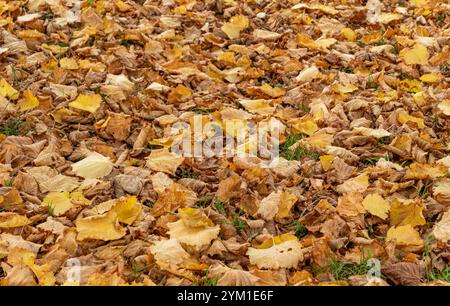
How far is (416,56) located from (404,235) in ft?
5.76

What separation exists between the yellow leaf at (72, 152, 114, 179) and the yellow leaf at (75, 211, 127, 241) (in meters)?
0.34

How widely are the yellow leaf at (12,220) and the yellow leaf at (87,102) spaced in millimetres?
852

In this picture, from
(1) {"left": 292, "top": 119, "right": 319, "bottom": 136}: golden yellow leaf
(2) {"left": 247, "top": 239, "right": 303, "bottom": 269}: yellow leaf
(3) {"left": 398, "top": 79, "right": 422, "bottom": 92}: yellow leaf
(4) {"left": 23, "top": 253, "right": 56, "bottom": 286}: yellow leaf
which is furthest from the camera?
(3) {"left": 398, "top": 79, "right": 422, "bottom": 92}: yellow leaf

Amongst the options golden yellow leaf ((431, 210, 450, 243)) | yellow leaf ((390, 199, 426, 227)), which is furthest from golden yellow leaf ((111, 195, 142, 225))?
golden yellow leaf ((431, 210, 450, 243))

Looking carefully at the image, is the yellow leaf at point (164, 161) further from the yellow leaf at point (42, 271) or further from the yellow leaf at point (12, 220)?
the yellow leaf at point (42, 271)

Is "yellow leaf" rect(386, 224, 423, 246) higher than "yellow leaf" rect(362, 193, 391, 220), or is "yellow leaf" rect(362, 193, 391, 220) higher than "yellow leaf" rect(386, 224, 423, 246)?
"yellow leaf" rect(362, 193, 391, 220)

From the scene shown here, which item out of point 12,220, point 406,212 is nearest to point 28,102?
point 12,220

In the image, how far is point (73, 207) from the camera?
8.46 ft

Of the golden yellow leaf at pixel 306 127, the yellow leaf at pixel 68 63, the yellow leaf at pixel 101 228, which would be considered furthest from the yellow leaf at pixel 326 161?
the yellow leaf at pixel 68 63

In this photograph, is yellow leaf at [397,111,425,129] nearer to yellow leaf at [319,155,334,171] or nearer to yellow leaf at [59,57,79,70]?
yellow leaf at [319,155,334,171]

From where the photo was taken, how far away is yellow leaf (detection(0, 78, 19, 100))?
327cm

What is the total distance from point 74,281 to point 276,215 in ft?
2.88

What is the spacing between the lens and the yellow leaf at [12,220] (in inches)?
96.4

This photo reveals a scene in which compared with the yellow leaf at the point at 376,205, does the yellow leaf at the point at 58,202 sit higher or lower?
higher
